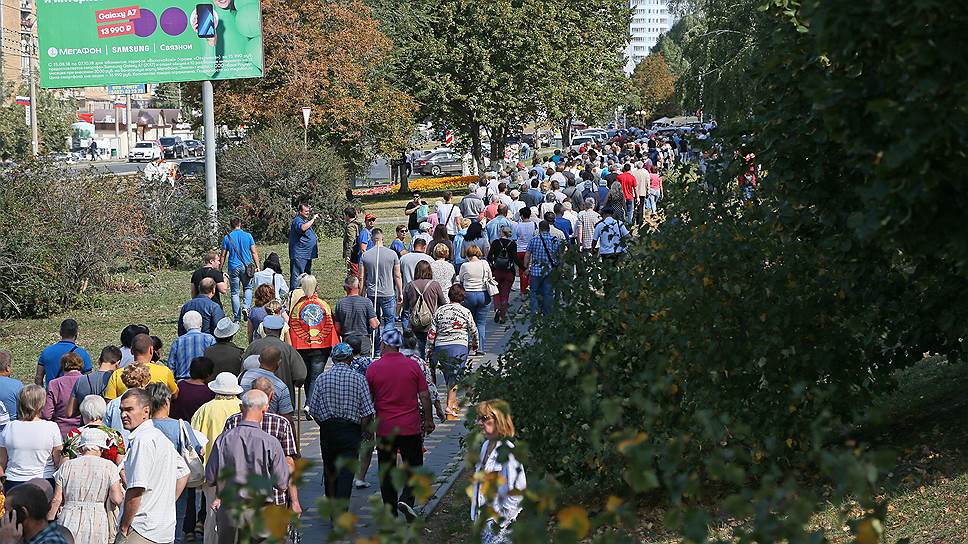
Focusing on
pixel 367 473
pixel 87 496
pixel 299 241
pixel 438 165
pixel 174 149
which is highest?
pixel 174 149

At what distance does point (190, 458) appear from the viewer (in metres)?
7.83

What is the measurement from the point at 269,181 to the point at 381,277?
15325mm

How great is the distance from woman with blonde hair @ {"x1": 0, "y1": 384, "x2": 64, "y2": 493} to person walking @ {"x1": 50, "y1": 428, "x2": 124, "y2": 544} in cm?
79

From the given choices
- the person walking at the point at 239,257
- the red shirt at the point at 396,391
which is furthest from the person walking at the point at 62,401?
the person walking at the point at 239,257

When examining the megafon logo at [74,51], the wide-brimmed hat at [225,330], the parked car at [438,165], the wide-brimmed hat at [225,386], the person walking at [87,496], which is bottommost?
the person walking at [87,496]

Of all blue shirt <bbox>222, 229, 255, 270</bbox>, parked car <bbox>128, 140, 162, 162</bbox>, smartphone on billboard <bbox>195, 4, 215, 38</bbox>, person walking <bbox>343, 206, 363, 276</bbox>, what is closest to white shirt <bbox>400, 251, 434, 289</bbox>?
person walking <bbox>343, 206, 363, 276</bbox>

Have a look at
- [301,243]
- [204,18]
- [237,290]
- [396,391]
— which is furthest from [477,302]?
[204,18]

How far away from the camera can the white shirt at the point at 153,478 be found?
7207mm

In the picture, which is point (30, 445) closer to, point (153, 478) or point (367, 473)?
point (153, 478)

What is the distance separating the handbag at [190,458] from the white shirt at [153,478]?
379mm

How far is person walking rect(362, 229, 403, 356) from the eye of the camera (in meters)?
15.1

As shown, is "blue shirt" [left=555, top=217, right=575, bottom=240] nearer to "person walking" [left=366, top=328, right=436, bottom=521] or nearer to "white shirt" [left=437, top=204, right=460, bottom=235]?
"white shirt" [left=437, top=204, right=460, bottom=235]

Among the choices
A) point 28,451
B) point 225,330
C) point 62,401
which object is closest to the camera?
point 28,451

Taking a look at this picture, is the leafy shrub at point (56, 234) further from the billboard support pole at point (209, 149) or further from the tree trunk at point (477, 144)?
the tree trunk at point (477, 144)
